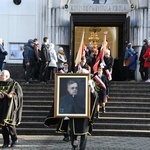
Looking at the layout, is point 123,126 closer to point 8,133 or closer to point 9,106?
point 8,133

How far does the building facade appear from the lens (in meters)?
19.2

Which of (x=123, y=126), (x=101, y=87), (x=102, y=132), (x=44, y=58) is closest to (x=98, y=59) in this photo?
(x=44, y=58)

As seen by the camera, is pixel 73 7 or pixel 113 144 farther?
pixel 73 7

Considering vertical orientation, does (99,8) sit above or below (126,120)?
above

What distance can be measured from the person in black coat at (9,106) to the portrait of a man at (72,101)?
1.05 m

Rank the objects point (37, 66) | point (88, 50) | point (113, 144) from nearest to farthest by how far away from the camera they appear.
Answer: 1. point (113, 144)
2. point (37, 66)
3. point (88, 50)

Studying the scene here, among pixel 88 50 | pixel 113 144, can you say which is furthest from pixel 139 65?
pixel 113 144

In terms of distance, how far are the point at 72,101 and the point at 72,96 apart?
0.12 m

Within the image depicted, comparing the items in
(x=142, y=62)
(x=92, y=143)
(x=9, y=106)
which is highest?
(x=142, y=62)

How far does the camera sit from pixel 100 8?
66.3 ft

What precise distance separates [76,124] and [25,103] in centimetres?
491

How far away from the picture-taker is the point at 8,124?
406 inches

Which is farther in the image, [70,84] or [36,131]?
[36,131]

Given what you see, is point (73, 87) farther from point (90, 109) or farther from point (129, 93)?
point (129, 93)
